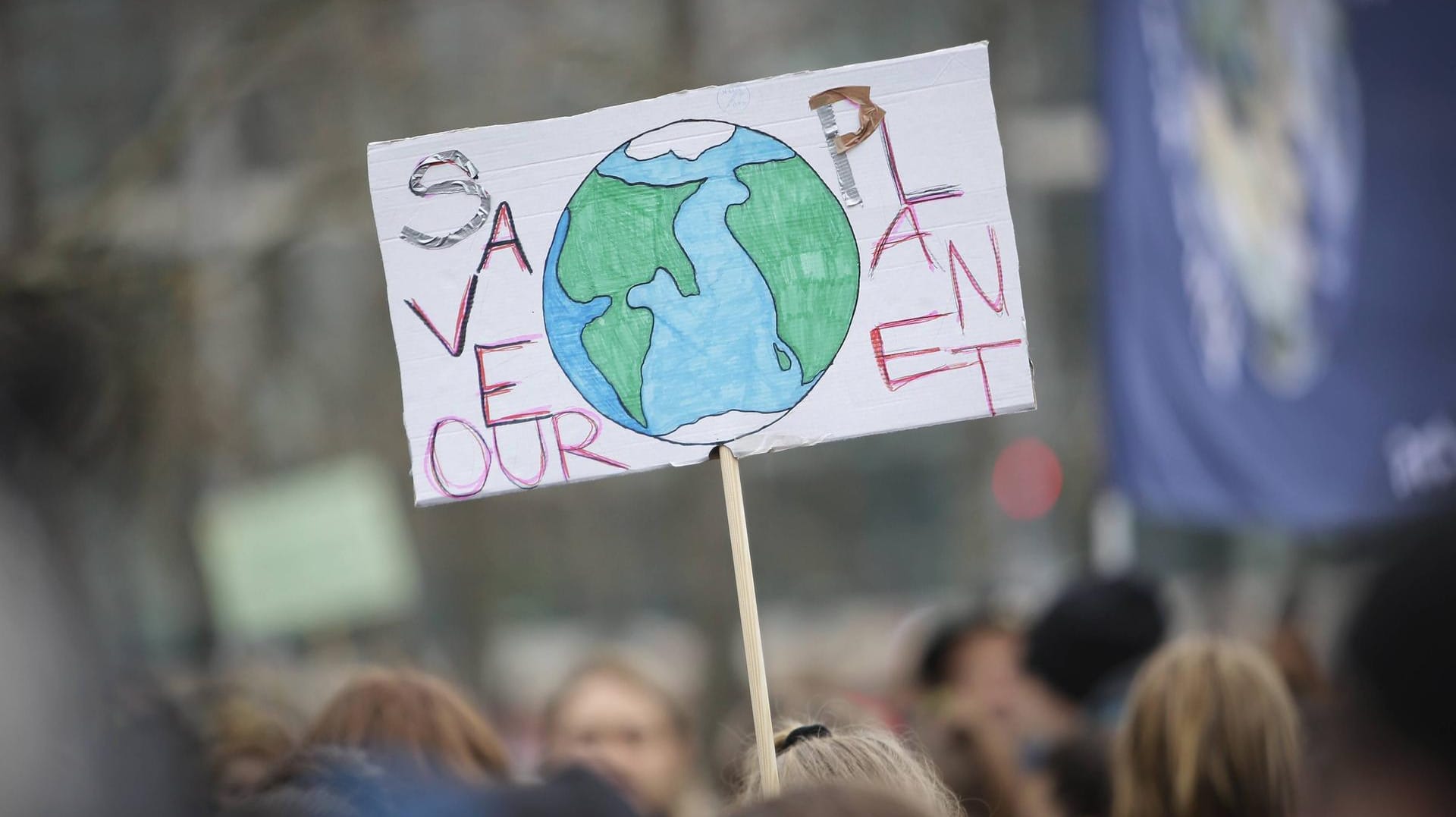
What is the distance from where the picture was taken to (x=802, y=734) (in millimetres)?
2264

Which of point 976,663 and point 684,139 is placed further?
point 976,663

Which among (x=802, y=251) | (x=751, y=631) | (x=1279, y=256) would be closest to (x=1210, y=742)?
(x=751, y=631)

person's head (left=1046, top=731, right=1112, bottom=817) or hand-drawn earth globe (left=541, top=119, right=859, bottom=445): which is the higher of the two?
hand-drawn earth globe (left=541, top=119, right=859, bottom=445)

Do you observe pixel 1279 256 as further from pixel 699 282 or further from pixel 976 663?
pixel 699 282

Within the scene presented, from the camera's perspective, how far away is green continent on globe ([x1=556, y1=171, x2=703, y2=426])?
7.61 ft

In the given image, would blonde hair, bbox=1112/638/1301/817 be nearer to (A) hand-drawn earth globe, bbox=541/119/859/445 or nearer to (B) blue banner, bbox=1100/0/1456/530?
(A) hand-drawn earth globe, bbox=541/119/859/445

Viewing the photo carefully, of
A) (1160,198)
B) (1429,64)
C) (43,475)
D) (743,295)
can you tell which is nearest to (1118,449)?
(1160,198)

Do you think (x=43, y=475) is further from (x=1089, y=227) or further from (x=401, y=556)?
(x=1089, y=227)

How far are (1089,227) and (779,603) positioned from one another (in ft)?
13.6

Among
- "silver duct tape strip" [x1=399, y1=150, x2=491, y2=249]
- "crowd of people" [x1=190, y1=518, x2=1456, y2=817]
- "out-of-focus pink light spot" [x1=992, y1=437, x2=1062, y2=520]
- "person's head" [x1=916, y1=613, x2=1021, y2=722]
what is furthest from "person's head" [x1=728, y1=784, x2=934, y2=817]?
"out-of-focus pink light spot" [x1=992, y1=437, x2=1062, y2=520]

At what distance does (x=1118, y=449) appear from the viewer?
4.73 metres

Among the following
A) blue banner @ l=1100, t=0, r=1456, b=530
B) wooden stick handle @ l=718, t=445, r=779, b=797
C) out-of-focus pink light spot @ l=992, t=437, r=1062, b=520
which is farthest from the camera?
out-of-focus pink light spot @ l=992, t=437, r=1062, b=520

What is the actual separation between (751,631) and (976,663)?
248cm

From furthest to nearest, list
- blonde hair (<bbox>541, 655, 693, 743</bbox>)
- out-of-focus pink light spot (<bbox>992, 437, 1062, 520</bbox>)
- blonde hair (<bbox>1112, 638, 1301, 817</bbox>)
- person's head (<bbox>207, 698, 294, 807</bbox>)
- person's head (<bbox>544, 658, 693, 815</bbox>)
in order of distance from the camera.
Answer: out-of-focus pink light spot (<bbox>992, 437, 1062, 520</bbox>)
blonde hair (<bbox>541, 655, 693, 743</bbox>)
person's head (<bbox>544, 658, 693, 815</bbox>)
person's head (<bbox>207, 698, 294, 807</bbox>)
blonde hair (<bbox>1112, 638, 1301, 817</bbox>)
